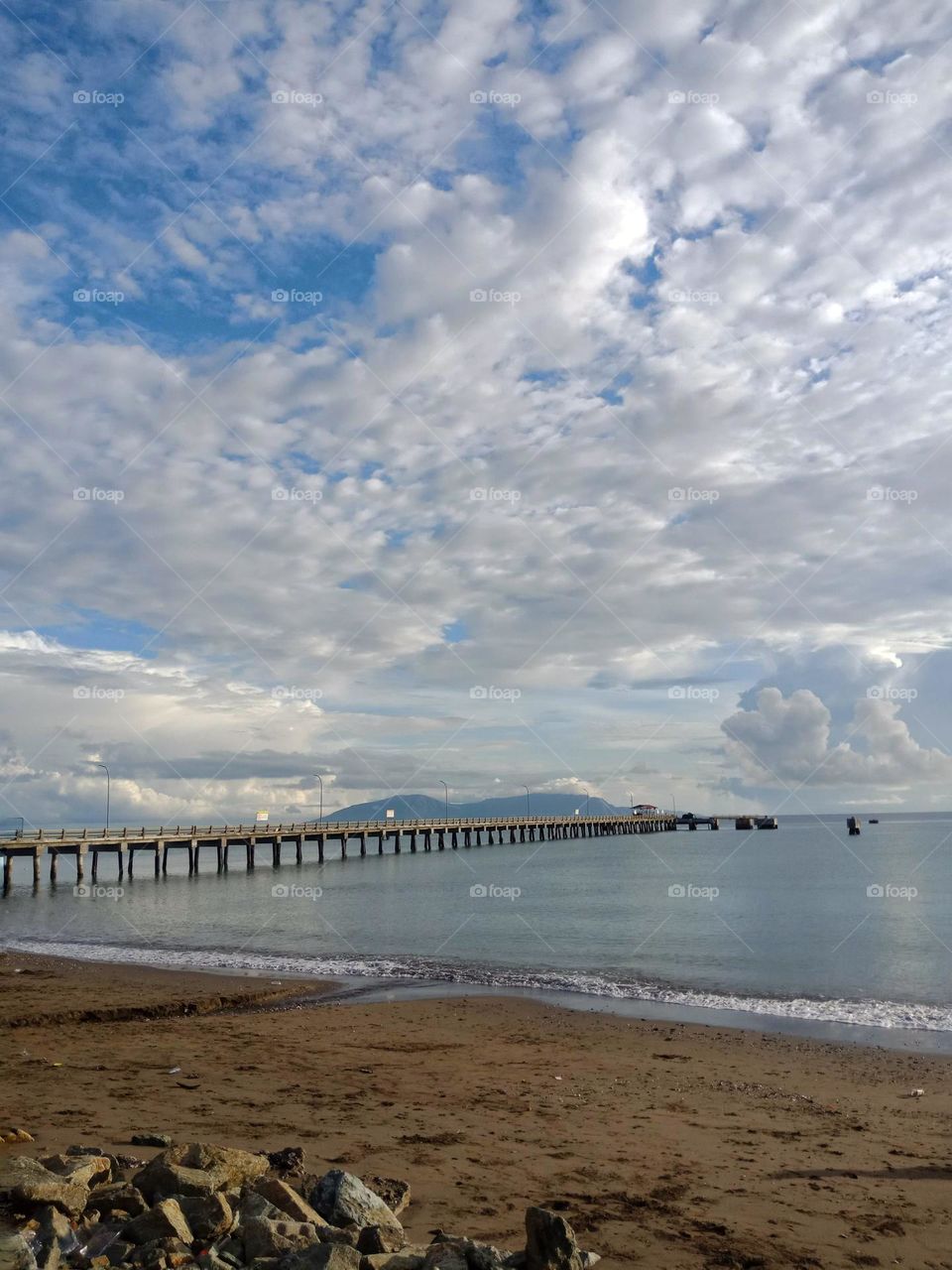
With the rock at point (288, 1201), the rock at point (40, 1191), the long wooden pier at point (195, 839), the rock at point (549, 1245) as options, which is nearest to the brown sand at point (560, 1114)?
the rock at point (549, 1245)

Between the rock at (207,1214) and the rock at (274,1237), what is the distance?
366 millimetres

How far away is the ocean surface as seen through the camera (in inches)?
776

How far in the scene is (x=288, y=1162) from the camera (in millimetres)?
7215

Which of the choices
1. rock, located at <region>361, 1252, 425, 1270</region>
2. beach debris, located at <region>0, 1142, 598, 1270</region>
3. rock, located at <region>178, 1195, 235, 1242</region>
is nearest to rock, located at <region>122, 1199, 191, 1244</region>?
beach debris, located at <region>0, 1142, 598, 1270</region>

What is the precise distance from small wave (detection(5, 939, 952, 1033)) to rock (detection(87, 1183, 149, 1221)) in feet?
48.1

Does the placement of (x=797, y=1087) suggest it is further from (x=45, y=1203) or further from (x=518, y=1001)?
(x=45, y=1203)

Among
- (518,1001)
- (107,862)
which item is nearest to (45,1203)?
(518,1001)

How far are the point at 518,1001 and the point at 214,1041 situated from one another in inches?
298

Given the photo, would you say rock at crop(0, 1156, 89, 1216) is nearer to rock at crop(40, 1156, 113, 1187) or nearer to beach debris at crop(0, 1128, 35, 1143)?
rock at crop(40, 1156, 113, 1187)

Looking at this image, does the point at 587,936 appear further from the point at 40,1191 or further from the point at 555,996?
the point at 40,1191

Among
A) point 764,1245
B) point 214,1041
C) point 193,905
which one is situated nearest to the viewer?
point 764,1245

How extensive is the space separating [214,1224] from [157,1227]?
1.30ft

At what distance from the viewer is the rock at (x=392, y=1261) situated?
16.7ft

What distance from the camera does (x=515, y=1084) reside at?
11.5m
